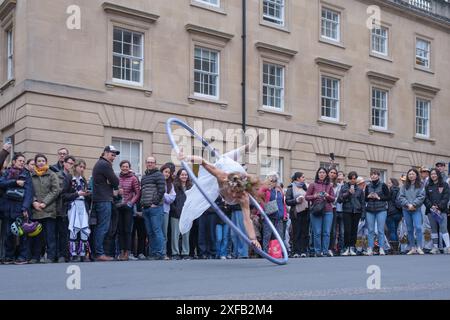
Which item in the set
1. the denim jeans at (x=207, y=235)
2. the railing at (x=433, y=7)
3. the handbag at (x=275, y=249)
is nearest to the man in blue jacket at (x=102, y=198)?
the denim jeans at (x=207, y=235)

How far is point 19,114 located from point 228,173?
42.7 ft

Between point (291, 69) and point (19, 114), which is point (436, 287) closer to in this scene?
point (19, 114)

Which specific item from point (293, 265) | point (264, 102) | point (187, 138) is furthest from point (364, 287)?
point (264, 102)

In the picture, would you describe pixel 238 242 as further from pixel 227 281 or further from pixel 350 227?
pixel 227 281

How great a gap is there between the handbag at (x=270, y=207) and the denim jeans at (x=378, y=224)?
2.66 metres

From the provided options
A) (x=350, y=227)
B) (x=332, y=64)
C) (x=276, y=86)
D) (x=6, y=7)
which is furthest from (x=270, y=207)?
(x=332, y=64)

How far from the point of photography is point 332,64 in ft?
109

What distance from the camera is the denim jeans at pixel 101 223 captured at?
1545 cm

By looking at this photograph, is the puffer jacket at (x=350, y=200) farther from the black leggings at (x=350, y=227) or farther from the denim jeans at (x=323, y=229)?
the denim jeans at (x=323, y=229)

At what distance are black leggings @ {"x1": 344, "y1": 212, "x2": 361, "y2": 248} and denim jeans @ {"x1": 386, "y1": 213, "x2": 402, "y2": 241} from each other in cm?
141

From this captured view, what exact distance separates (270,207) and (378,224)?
3.04m

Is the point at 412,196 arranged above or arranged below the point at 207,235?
above

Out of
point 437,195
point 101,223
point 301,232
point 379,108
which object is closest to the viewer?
point 101,223

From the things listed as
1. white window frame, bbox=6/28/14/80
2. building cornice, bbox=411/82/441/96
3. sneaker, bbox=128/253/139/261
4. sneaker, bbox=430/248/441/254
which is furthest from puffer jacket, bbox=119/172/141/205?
building cornice, bbox=411/82/441/96
